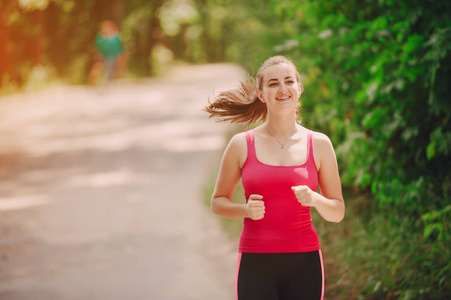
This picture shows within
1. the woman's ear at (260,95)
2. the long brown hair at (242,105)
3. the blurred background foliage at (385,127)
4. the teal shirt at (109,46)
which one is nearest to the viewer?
the woman's ear at (260,95)

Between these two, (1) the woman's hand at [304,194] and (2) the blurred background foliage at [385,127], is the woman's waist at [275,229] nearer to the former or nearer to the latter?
(1) the woman's hand at [304,194]

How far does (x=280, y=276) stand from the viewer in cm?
289

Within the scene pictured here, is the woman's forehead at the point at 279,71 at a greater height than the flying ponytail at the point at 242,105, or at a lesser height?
greater

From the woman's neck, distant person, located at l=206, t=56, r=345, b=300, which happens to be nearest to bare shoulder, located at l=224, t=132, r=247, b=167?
distant person, located at l=206, t=56, r=345, b=300

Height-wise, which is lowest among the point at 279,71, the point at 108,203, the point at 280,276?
the point at 108,203

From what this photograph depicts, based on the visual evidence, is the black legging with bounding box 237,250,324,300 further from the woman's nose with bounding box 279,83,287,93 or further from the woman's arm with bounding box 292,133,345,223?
the woman's nose with bounding box 279,83,287,93

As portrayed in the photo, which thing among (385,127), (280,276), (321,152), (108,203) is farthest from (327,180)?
(108,203)

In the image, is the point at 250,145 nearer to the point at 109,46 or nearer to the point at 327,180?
the point at 327,180

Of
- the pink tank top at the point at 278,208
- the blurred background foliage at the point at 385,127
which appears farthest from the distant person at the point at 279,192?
the blurred background foliage at the point at 385,127

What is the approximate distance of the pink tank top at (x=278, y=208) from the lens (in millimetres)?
2795

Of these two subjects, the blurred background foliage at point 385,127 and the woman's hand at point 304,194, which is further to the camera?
the blurred background foliage at point 385,127

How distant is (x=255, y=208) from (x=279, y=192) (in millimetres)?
186

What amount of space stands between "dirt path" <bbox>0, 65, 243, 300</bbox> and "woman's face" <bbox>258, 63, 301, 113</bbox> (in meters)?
3.64

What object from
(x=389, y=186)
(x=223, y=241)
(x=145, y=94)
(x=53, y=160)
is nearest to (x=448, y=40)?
(x=389, y=186)
